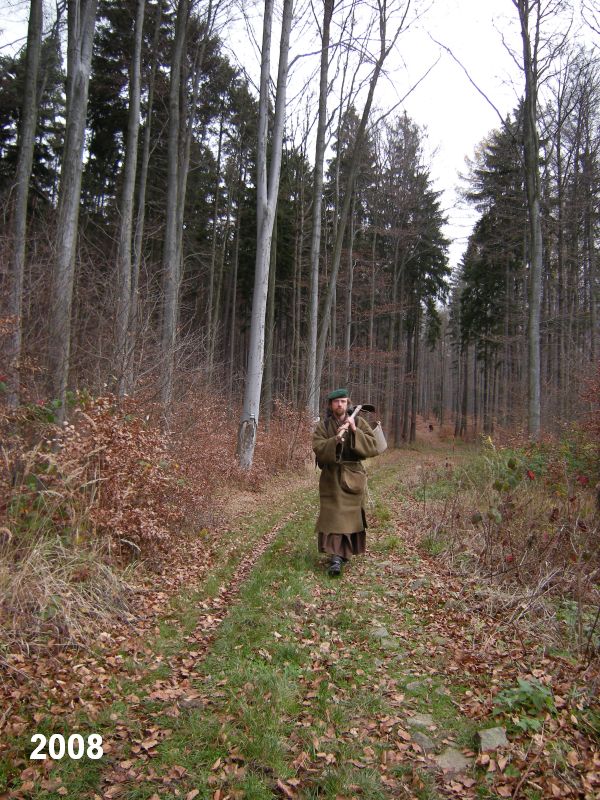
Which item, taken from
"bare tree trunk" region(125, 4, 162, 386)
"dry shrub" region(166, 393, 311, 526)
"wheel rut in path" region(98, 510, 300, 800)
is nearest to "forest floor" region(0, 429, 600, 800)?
"wheel rut in path" region(98, 510, 300, 800)

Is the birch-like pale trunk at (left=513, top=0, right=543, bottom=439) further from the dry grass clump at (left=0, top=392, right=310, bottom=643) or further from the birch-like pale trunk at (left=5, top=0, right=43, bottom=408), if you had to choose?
the birch-like pale trunk at (left=5, top=0, right=43, bottom=408)

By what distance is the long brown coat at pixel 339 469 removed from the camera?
624 cm

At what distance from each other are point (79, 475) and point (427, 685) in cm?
394

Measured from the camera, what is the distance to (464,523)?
7648 millimetres

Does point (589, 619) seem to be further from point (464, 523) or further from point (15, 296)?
point (15, 296)

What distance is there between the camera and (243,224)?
2789 cm

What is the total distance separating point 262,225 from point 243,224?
16300 mm

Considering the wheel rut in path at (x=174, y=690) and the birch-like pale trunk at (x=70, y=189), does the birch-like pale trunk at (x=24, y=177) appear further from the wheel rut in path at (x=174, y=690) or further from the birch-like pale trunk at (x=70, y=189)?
the wheel rut in path at (x=174, y=690)

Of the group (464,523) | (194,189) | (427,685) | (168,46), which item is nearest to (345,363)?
(194,189)

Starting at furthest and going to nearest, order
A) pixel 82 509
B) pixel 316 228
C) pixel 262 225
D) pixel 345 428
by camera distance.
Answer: pixel 316 228
pixel 262 225
pixel 345 428
pixel 82 509

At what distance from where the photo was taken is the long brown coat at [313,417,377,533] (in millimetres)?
6242

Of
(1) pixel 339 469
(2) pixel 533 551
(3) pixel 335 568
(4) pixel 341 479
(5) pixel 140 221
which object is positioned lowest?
(3) pixel 335 568

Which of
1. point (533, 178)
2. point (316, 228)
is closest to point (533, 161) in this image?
point (533, 178)

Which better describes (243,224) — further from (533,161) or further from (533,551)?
(533,551)
